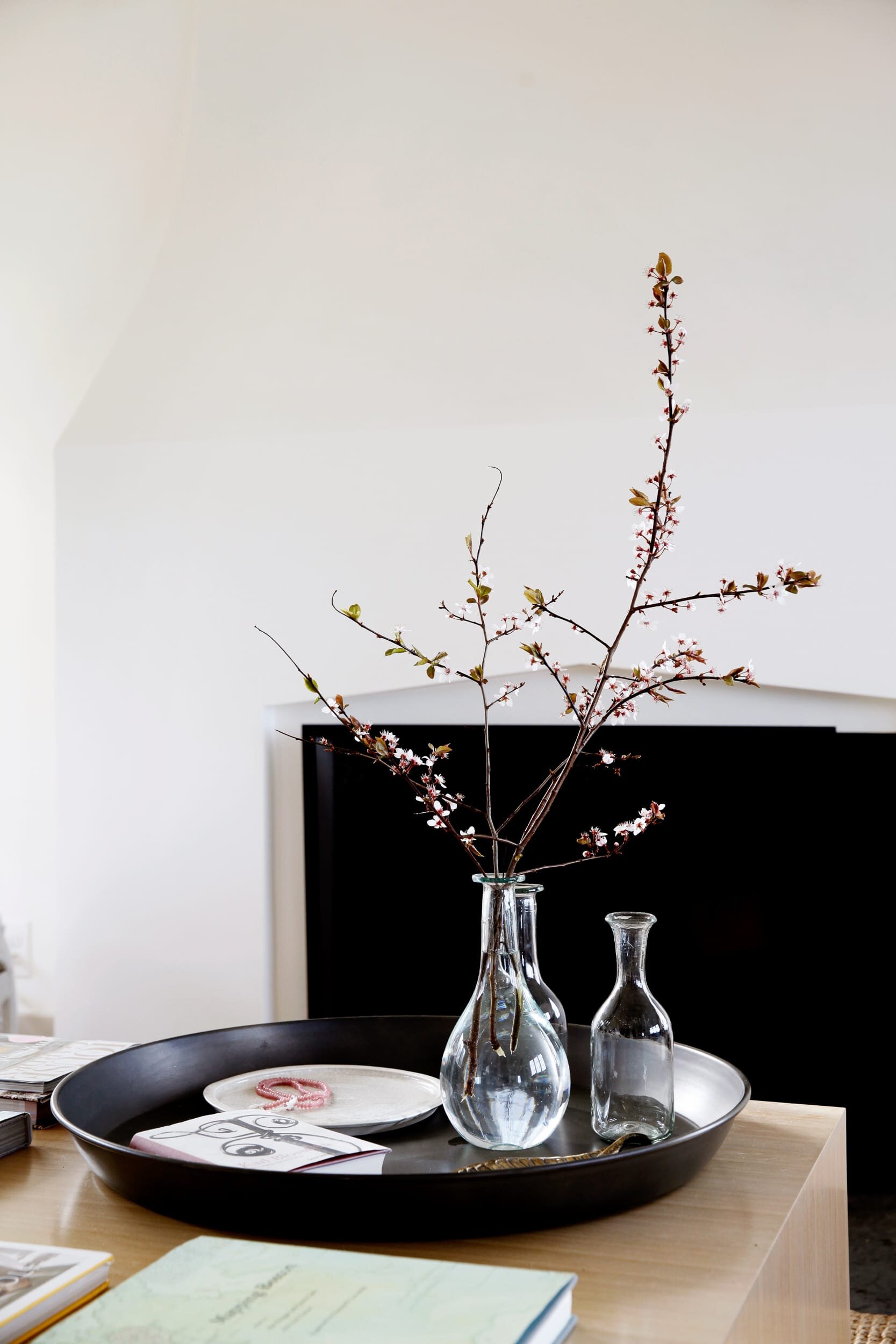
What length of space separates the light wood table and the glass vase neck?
0.16 metres

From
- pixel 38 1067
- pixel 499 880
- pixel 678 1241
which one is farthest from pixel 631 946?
pixel 38 1067

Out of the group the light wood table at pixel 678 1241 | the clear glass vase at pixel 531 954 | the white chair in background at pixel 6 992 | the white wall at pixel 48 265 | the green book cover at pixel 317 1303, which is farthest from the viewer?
the white chair in background at pixel 6 992

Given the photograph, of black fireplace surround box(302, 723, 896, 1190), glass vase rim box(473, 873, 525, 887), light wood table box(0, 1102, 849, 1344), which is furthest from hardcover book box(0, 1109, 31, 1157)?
black fireplace surround box(302, 723, 896, 1190)

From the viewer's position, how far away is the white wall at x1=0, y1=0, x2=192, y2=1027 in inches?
113

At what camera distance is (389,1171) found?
101 centimetres

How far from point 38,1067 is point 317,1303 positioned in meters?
Result: 0.64

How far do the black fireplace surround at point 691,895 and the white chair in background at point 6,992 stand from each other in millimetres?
731

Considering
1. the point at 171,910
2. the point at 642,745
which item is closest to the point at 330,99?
the point at 642,745

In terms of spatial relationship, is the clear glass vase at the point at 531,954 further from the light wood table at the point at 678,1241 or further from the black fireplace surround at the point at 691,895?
the black fireplace surround at the point at 691,895

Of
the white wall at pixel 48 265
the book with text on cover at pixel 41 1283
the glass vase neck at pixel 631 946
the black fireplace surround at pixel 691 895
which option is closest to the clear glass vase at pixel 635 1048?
the glass vase neck at pixel 631 946

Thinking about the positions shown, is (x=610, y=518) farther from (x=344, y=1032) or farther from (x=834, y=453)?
(x=344, y=1032)

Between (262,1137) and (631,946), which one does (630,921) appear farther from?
(262,1137)

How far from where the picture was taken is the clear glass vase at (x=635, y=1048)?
1035mm

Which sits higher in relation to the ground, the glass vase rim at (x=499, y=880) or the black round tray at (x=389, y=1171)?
the glass vase rim at (x=499, y=880)
